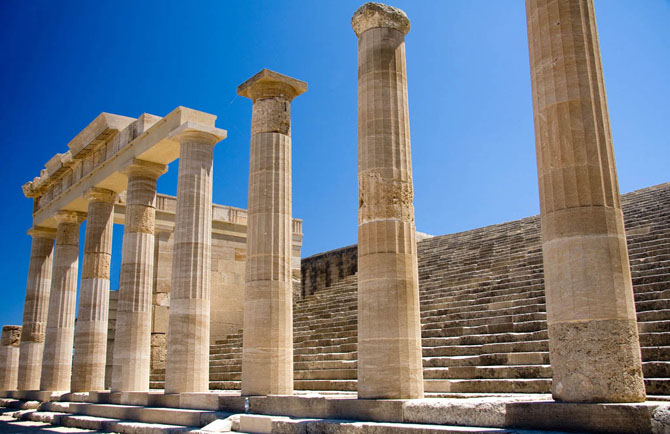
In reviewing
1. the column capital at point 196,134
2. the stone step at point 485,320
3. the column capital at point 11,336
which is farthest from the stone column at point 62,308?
the stone step at point 485,320

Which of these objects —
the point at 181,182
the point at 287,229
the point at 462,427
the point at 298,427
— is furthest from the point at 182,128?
the point at 462,427

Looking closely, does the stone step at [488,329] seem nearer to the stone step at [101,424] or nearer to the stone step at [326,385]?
the stone step at [326,385]

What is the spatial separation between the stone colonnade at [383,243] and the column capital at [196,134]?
0.05 metres

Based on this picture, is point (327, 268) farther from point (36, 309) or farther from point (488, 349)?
point (488, 349)

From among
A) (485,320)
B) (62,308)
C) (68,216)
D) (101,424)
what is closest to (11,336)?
(62,308)

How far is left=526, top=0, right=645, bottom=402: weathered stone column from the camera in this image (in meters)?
7.02

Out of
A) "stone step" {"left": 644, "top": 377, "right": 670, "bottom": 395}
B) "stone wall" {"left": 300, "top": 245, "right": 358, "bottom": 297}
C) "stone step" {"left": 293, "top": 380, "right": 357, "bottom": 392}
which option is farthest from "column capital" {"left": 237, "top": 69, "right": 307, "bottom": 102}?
"stone wall" {"left": 300, "top": 245, "right": 358, "bottom": 297}

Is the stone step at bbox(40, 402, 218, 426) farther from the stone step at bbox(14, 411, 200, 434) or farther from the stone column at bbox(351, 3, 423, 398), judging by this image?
the stone column at bbox(351, 3, 423, 398)

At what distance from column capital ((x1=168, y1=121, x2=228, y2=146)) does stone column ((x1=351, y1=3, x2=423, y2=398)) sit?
6208 millimetres

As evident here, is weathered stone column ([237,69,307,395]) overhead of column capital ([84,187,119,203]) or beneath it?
beneath

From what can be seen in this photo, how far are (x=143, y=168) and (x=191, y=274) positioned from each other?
4.50 metres

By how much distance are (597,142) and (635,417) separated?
3.14m

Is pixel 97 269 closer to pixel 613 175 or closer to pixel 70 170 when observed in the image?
pixel 70 170

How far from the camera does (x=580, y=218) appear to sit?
742cm
